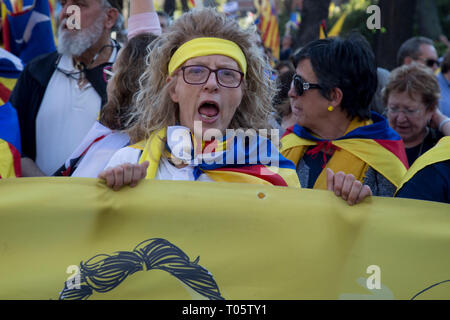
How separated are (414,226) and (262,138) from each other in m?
0.85

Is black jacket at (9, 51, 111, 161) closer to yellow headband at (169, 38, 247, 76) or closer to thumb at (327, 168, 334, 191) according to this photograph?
yellow headband at (169, 38, 247, 76)

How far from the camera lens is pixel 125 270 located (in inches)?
93.2

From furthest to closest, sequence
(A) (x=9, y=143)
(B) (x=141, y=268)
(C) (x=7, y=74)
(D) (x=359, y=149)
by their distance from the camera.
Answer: (C) (x=7, y=74) < (D) (x=359, y=149) < (A) (x=9, y=143) < (B) (x=141, y=268)

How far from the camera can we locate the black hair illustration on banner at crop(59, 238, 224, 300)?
7.64ft

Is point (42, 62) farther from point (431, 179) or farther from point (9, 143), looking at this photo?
point (431, 179)

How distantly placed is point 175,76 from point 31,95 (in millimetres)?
1590

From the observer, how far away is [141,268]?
237 centimetres

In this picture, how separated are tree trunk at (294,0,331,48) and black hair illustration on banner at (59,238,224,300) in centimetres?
715

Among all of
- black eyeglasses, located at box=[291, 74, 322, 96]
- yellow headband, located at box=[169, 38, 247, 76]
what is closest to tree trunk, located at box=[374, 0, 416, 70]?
black eyeglasses, located at box=[291, 74, 322, 96]

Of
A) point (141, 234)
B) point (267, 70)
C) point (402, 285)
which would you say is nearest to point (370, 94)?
point (267, 70)

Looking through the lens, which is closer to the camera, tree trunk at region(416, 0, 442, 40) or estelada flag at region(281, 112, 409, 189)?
estelada flag at region(281, 112, 409, 189)

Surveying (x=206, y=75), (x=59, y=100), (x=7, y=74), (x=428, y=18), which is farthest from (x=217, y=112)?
(x=428, y=18)
